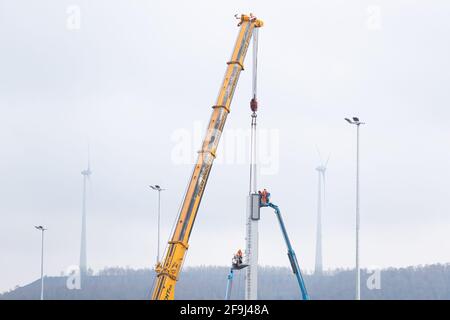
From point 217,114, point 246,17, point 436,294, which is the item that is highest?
point 246,17

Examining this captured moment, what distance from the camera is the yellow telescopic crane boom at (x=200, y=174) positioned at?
78.6 m

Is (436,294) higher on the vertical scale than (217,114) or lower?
lower

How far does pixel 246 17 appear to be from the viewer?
94062 mm

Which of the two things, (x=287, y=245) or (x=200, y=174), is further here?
(x=287, y=245)

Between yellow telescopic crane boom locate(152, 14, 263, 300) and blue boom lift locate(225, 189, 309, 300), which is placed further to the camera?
blue boom lift locate(225, 189, 309, 300)

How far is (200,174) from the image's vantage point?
8312 cm

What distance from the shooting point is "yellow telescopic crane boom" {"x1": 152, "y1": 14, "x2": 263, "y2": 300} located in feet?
258

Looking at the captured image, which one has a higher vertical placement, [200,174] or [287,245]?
[200,174]

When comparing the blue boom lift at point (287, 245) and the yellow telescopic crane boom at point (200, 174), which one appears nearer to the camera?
the yellow telescopic crane boom at point (200, 174)
